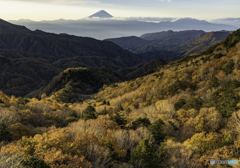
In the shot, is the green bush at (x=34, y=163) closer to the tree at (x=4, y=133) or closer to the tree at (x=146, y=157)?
the tree at (x=146, y=157)

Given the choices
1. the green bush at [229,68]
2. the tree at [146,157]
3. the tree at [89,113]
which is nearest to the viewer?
the tree at [146,157]

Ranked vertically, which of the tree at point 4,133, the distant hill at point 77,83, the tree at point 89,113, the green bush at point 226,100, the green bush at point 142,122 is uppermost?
the green bush at point 226,100

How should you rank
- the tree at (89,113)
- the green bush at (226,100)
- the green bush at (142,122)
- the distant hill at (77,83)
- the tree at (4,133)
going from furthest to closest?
1. the distant hill at (77,83)
2. the tree at (89,113)
3. the green bush at (142,122)
4. the green bush at (226,100)
5. the tree at (4,133)

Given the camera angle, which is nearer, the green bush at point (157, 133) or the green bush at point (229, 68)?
the green bush at point (157, 133)

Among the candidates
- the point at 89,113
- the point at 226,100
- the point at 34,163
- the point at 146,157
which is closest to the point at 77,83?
the point at 89,113

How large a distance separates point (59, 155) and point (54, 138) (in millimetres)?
2867

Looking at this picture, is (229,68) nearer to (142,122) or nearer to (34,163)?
(142,122)

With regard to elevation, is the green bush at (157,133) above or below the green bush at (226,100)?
below

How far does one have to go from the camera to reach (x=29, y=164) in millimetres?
10789

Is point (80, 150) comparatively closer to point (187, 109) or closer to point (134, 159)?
point (134, 159)

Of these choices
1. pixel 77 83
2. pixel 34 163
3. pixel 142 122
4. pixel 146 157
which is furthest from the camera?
pixel 77 83

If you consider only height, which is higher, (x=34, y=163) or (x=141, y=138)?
(x=34, y=163)

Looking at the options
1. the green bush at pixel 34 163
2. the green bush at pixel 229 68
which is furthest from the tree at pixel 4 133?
the green bush at pixel 229 68

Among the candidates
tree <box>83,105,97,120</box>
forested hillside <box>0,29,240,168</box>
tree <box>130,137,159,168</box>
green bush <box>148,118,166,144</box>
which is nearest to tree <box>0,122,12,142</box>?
forested hillside <box>0,29,240,168</box>
